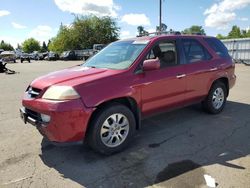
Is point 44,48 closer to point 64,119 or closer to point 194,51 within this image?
point 194,51

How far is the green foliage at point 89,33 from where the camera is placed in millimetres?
52562

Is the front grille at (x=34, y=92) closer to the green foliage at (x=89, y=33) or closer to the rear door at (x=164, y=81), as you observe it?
the rear door at (x=164, y=81)

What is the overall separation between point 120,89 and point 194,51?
2206 millimetres

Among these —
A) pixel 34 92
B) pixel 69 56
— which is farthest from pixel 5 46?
pixel 34 92

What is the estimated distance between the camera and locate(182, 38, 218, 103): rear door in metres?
5.09

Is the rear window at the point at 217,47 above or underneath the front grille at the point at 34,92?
above

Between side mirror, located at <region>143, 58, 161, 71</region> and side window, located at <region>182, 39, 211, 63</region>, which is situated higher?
side window, located at <region>182, 39, 211, 63</region>

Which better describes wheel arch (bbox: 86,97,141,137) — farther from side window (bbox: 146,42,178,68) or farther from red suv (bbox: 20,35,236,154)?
side window (bbox: 146,42,178,68)

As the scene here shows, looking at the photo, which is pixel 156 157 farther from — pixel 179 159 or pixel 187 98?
pixel 187 98

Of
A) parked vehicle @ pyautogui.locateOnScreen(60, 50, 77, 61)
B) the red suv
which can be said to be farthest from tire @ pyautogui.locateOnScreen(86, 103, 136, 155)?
parked vehicle @ pyautogui.locateOnScreen(60, 50, 77, 61)

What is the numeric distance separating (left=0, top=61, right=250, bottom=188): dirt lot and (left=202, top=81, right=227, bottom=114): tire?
0.36 meters

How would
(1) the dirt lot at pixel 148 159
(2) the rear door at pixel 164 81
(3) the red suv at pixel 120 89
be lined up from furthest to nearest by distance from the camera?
(2) the rear door at pixel 164 81 → (3) the red suv at pixel 120 89 → (1) the dirt lot at pixel 148 159

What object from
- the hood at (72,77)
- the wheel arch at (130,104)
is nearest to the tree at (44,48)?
the hood at (72,77)

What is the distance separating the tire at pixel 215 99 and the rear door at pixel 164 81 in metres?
1.02
